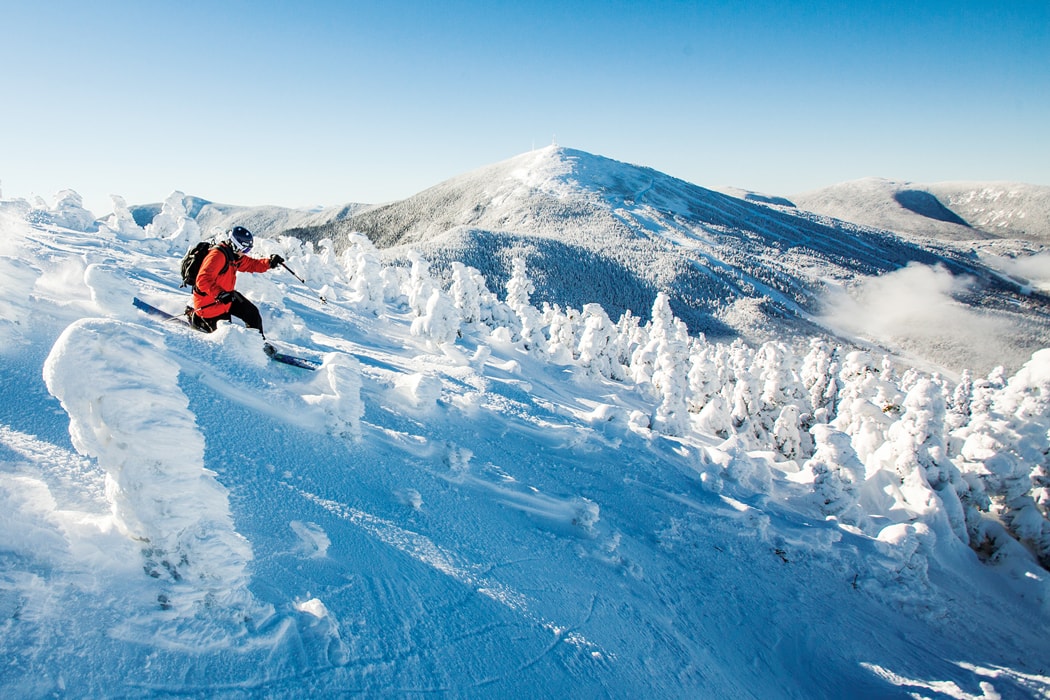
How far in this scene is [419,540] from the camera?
541 cm

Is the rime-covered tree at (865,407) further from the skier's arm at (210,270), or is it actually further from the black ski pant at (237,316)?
the skier's arm at (210,270)

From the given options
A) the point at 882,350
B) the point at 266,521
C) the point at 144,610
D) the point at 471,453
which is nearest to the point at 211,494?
the point at 144,610

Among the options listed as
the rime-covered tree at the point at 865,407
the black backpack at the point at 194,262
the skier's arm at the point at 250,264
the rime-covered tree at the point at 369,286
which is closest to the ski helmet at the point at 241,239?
the skier's arm at the point at 250,264

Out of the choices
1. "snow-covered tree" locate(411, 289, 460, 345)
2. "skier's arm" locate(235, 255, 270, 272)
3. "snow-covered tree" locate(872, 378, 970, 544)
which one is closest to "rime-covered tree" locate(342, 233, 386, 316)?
"snow-covered tree" locate(411, 289, 460, 345)

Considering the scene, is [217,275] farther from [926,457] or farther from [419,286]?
[419,286]

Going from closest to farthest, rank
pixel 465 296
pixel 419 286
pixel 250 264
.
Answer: pixel 250 264 < pixel 419 286 < pixel 465 296

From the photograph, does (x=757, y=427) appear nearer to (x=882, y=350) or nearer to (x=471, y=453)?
(x=471, y=453)

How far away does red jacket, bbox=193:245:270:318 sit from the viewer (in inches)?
285

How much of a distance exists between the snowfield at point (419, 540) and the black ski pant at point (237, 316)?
391 mm

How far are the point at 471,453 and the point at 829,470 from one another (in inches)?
354

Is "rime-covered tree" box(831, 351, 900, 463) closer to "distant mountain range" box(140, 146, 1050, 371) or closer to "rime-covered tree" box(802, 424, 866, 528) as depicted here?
"rime-covered tree" box(802, 424, 866, 528)

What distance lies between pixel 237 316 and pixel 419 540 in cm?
524

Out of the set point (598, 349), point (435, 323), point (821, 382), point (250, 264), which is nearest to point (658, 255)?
point (598, 349)

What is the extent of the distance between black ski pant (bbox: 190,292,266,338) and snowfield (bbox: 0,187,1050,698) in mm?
391
